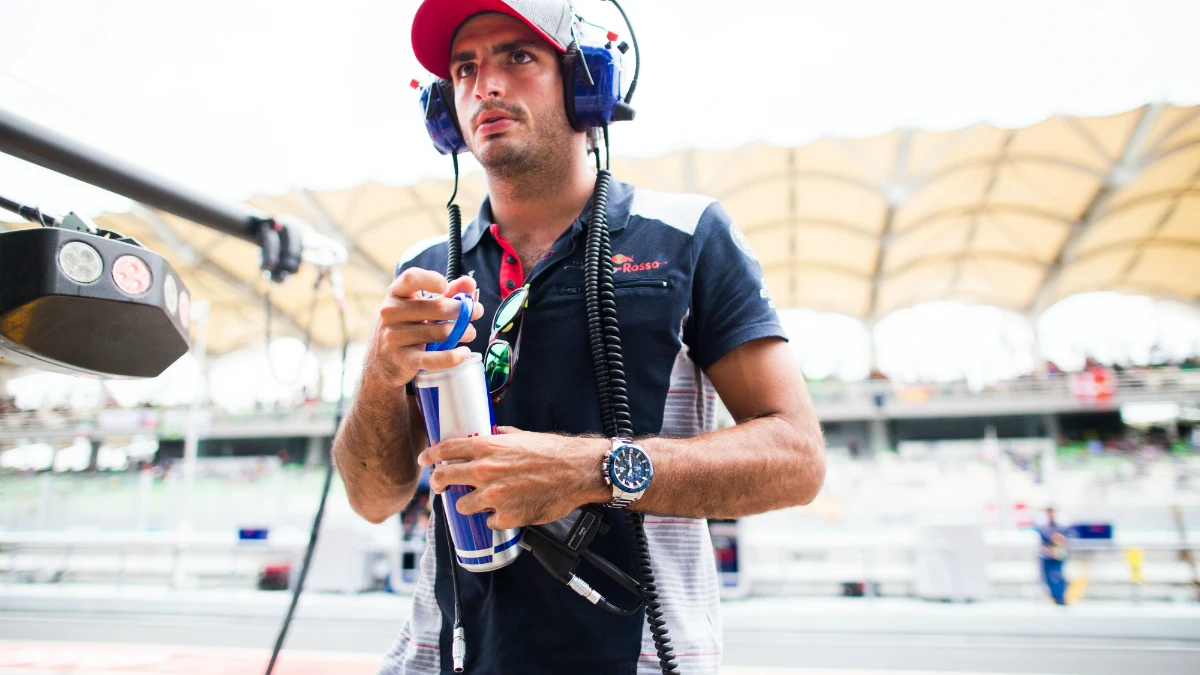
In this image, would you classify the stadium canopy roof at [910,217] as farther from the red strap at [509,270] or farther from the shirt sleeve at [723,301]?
the shirt sleeve at [723,301]

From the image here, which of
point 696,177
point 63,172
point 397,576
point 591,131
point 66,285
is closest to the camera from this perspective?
point 66,285

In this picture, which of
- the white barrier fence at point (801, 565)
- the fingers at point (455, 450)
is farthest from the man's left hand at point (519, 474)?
the white barrier fence at point (801, 565)

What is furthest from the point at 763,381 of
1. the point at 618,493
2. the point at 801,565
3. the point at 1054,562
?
the point at 1054,562

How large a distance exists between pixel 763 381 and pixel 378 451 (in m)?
0.70

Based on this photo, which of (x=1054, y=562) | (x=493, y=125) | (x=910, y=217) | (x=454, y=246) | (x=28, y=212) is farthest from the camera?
(x=910, y=217)

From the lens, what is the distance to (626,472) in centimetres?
91

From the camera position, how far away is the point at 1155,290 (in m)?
31.2

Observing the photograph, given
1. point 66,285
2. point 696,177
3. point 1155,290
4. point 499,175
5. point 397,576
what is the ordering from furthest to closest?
1. point 1155,290
2. point 696,177
3. point 397,576
4. point 499,175
5. point 66,285

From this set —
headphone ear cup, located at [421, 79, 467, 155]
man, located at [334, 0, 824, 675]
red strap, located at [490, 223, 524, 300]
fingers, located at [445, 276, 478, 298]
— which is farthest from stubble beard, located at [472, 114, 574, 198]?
fingers, located at [445, 276, 478, 298]

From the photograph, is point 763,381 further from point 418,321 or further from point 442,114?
point 442,114

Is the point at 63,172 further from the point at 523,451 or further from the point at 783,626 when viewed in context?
the point at 783,626

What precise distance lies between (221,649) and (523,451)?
16.7 ft

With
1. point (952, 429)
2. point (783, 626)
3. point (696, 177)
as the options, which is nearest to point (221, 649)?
point (783, 626)

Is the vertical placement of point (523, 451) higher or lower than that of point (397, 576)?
higher
